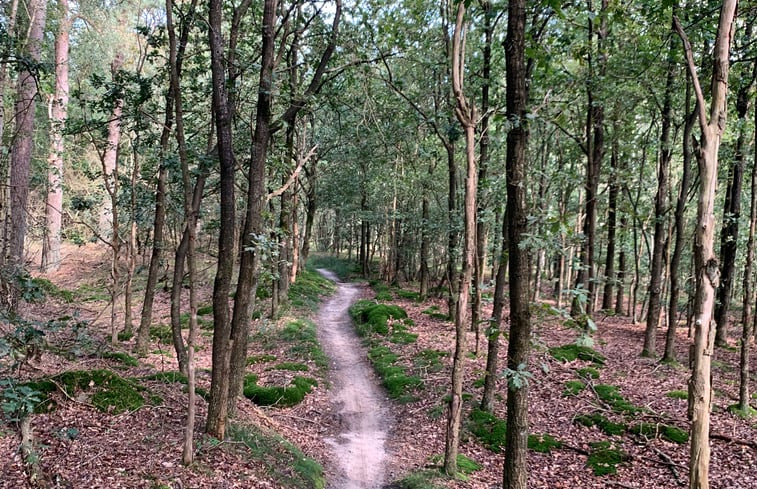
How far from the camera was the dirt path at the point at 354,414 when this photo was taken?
7619 millimetres

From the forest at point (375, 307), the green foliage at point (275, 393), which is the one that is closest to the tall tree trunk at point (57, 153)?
the forest at point (375, 307)

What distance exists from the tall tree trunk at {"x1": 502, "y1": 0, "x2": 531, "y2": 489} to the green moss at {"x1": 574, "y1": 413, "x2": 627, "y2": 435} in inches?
208

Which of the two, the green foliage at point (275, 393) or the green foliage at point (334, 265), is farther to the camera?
the green foliage at point (334, 265)

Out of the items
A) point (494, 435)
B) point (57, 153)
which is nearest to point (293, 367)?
point (494, 435)

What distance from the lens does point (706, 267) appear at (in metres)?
3.43

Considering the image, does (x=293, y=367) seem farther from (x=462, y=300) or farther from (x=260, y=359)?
(x=462, y=300)

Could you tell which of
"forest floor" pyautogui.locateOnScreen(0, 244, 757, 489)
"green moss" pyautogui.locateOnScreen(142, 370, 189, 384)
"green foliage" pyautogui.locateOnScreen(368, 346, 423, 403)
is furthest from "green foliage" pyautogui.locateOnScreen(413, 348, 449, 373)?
"green moss" pyautogui.locateOnScreen(142, 370, 189, 384)

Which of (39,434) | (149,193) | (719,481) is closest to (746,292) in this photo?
(719,481)

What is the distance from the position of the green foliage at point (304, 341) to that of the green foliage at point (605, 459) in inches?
289

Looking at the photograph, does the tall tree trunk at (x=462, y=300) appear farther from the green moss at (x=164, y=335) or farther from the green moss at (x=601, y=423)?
the green moss at (x=164, y=335)

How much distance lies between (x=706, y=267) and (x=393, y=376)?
30.6 ft

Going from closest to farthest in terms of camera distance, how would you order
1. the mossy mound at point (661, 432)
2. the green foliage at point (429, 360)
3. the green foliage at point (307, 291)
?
the mossy mound at point (661, 432) → the green foliage at point (429, 360) → the green foliage at point (307, 291)

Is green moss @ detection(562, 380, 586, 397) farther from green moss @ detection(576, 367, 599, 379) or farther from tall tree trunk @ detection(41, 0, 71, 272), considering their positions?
tall tree trunk @ detection(41, 0, 71, 272)

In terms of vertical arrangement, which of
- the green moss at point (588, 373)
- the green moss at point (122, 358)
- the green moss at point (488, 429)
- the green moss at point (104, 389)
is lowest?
the green moss at point (488, 429)
